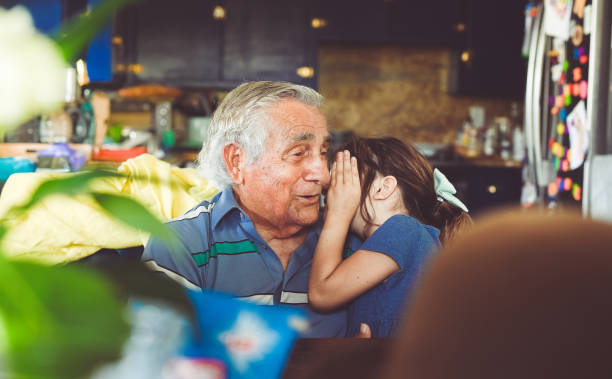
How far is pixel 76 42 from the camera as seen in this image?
0.34 metres

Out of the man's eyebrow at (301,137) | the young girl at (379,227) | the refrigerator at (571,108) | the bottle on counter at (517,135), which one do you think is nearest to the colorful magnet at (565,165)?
the refrigerator at (571,108)

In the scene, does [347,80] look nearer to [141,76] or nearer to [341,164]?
[141,76]

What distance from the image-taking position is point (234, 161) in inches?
58.8

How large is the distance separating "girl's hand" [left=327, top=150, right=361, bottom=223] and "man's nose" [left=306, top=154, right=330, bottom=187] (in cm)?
4

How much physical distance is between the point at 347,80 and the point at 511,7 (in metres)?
1.52

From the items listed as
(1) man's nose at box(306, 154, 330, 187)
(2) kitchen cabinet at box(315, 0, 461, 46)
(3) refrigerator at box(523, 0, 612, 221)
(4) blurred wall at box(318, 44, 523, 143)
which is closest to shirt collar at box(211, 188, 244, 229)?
(1) man's nose at box(306, 154, 330, 187)

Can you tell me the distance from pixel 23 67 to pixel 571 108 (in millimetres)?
2766

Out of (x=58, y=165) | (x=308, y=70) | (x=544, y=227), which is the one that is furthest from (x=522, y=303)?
(x=308, y=70)

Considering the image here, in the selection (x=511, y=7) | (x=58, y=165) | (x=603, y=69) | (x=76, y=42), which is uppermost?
(x=511, y=7)

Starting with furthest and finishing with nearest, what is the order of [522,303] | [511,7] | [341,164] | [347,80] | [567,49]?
[347,80] → [511,7] → [567,49] → [341,164] → [522,303]

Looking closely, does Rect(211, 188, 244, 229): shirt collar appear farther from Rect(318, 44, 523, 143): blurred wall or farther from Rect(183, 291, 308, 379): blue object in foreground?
Rect(318, 44, 523, 143): blurred wall

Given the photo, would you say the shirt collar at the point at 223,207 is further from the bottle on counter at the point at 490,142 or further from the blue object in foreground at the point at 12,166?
the bottle on counter at the point at 490,142

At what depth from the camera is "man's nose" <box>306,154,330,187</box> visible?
1.45 metres

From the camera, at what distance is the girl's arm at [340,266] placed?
3.99 feet
